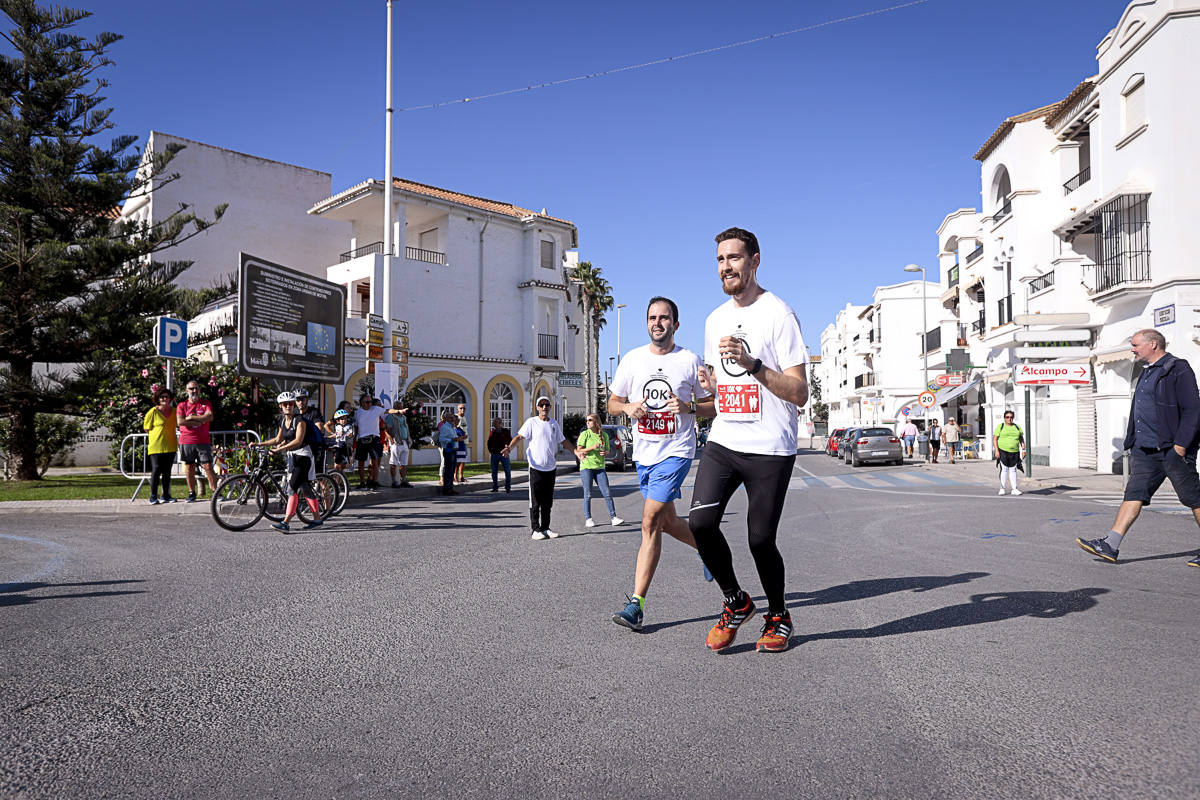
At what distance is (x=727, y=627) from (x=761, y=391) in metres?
1.29

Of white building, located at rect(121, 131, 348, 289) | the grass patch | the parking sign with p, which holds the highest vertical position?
white building, located at rect(121, 131, 348, 289)

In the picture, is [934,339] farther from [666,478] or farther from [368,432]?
[666,478]

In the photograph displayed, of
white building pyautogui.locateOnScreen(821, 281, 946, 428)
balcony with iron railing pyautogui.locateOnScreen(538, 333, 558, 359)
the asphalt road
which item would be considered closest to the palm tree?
balcony with iron railing pyautogui.locateOnScreen(538, 333, 558, 359)

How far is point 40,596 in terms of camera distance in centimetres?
591

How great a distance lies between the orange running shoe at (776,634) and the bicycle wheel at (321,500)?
7.88 metres

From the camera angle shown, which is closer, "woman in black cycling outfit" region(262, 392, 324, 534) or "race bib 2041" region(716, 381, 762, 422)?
"race bib 2041" region(716, 381, 762, 422)

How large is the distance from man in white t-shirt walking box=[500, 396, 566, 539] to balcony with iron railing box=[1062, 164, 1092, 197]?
22221 millimetres

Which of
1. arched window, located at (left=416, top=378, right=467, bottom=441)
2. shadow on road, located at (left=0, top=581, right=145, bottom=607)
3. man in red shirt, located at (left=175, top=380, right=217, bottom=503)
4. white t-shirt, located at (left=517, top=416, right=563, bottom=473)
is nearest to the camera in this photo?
shadow on road, located at (left=0, top=581, right=145, bottom=607)

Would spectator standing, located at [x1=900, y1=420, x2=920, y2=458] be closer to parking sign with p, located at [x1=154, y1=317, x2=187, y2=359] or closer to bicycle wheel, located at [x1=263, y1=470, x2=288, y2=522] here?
parking sign with p, located at [x1=154, y1=317, x2=187, y2=359]

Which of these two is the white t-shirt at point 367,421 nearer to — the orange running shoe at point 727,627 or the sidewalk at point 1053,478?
the orange running shoe at point 727,627

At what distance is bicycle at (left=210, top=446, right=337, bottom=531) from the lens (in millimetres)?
9977

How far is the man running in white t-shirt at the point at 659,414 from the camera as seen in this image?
4.85 m

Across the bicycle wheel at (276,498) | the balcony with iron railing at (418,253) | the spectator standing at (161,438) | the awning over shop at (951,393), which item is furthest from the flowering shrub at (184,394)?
the awning over shop at (951,393)

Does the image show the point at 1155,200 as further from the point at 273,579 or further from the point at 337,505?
the point at 273,579
